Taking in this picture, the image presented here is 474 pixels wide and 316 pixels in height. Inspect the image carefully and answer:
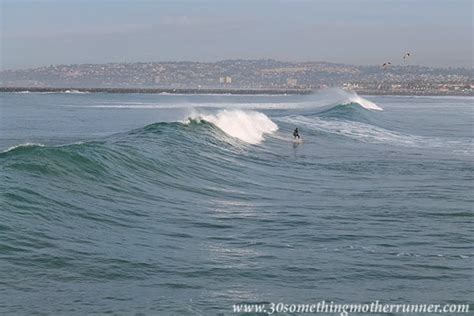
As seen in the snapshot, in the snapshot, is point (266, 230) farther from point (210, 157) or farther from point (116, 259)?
point (210, 157)

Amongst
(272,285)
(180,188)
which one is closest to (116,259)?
(272,285)

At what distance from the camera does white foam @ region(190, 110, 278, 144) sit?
39375mm

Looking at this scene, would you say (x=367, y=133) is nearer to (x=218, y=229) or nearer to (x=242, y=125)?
(x=242, y=125)

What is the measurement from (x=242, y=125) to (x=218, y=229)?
26795 millimetres

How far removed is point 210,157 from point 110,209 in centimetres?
1216

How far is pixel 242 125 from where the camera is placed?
1657 inches

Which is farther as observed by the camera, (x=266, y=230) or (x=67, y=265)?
(x=266, y=230)

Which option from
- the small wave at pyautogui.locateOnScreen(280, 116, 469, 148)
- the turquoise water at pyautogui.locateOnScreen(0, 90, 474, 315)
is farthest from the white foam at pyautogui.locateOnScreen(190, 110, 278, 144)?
the turquoise water at pyautogui.locateOnScreen(0, 90, 474, 315)

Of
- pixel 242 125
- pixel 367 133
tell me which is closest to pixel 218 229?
pixel 242 125

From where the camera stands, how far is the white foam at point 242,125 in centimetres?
3938

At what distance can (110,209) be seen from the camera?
1672 centimetres

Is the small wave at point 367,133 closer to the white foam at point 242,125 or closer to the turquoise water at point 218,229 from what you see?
the white foam at point 242,125

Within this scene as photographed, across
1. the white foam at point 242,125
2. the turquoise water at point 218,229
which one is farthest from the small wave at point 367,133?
the turquoise water at point 218,229

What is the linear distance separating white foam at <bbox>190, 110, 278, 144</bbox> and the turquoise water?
355 inches
